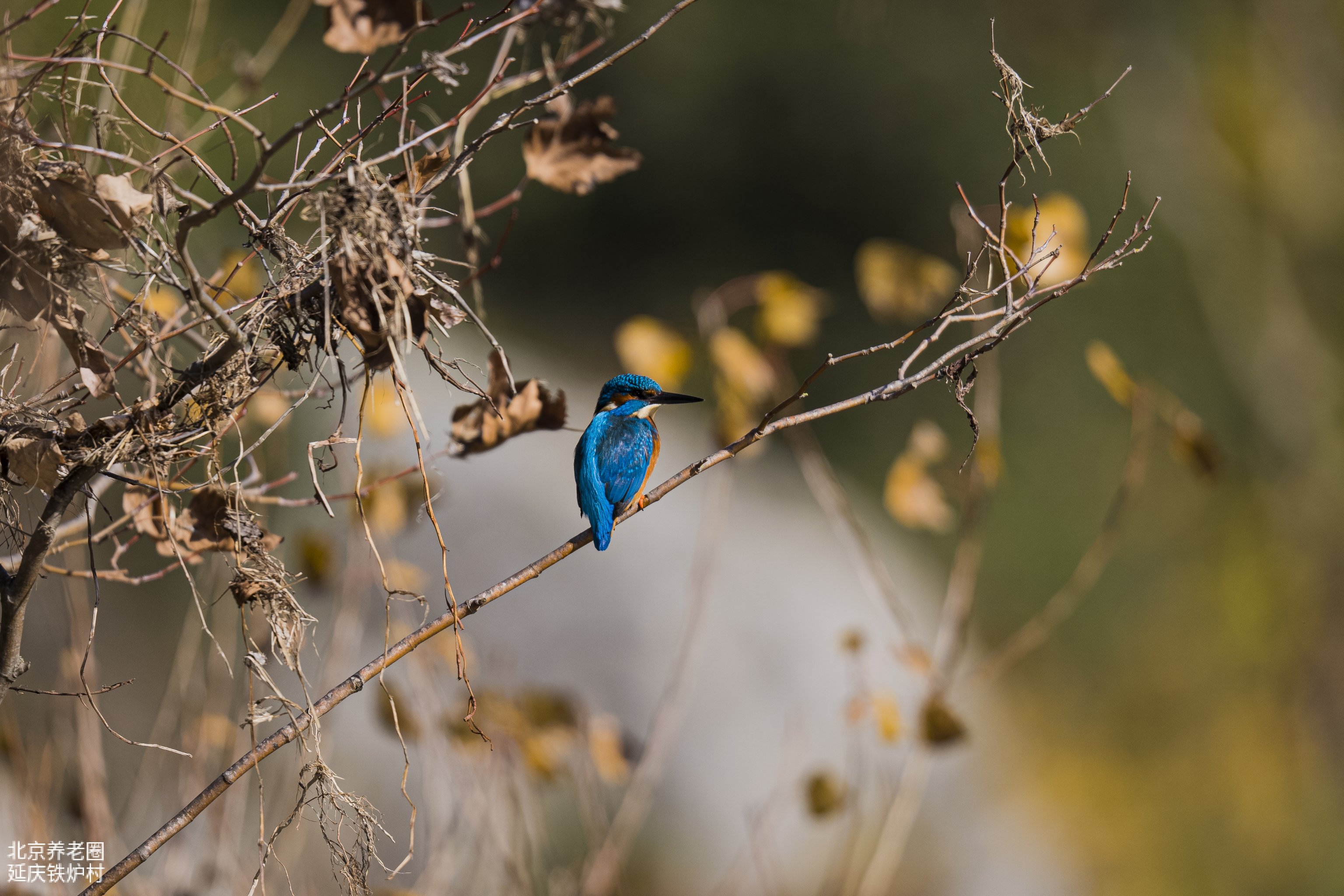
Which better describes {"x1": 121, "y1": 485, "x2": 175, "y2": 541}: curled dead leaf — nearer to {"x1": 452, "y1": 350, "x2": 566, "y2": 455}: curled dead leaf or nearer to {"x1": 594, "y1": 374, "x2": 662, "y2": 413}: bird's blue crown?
{"x1": 452, "y1": 350, "x2": 566, "y2": 455}: curled dead leaf

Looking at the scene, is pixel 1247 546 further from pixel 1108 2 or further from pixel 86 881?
pixel 86 881

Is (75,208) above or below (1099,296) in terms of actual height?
below

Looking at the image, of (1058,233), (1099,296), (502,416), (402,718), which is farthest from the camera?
(1099,296)

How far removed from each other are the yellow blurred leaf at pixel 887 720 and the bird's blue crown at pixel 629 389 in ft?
3.81

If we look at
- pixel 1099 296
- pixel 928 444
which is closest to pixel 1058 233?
pixel 928 444

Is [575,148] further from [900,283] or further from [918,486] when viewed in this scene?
[918,486]

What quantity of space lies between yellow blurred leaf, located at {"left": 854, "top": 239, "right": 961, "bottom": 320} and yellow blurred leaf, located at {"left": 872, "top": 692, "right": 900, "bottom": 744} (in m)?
1.15

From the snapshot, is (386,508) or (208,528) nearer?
(208,528)

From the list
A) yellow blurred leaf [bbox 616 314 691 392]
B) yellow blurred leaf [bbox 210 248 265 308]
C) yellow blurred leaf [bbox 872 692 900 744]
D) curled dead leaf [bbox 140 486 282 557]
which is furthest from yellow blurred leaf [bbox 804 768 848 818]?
yellow blurred leaf [bbox 210 248 265 308]

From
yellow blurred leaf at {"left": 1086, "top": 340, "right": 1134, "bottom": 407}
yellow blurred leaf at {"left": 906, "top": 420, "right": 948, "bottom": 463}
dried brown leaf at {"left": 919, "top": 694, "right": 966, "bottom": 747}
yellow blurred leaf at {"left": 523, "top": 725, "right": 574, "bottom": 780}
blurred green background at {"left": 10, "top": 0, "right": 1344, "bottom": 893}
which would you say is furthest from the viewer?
blurred green background at {"left": 10, "top": 0, "right": 1344, "bottom": 893}

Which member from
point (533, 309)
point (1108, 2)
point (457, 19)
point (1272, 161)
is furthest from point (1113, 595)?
point (457, 19)

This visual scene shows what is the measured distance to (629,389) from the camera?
3025mm

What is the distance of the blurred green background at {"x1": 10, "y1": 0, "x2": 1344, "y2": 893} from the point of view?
6.47 meters

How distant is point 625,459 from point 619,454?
0.03m
